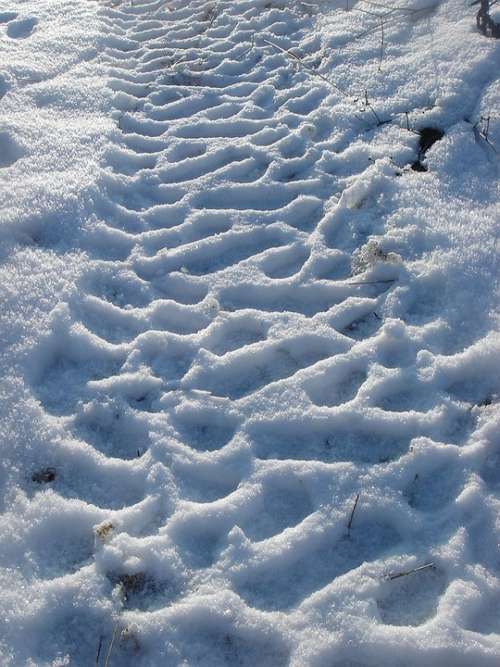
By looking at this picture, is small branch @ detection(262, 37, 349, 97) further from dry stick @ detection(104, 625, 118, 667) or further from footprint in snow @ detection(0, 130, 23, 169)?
dry stick @ detection(104, 625, 118, 667)

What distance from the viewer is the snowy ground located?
2088mm

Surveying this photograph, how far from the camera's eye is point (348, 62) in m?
4.26

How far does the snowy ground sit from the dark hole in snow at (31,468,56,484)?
17mm

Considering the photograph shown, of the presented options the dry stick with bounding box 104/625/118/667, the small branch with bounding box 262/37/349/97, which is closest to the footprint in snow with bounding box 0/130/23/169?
the small branch with bounding box 262/37/349/97

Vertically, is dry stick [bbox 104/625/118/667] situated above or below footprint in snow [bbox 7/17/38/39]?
below

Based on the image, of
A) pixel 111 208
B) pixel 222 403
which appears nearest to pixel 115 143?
pixel 111 208

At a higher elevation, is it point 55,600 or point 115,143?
point 115,143

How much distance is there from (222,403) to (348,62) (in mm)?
2840

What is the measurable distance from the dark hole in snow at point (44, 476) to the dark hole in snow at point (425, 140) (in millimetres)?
2506

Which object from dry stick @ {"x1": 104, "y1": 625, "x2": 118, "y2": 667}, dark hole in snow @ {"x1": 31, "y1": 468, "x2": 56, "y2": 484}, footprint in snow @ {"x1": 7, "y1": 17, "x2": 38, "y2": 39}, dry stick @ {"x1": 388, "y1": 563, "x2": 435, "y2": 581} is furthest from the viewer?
footprint in snow @ {"x1": 7, "y1": 17, "x2": 38, "y2": 39}

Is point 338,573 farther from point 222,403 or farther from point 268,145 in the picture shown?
point 268,145

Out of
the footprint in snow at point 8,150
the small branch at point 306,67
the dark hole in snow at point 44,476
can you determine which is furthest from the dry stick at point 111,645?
the small branch at point 306,67

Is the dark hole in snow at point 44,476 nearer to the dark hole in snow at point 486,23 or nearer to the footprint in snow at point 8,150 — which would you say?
the footprint in snow at point 8,150

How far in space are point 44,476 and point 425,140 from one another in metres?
2.78
